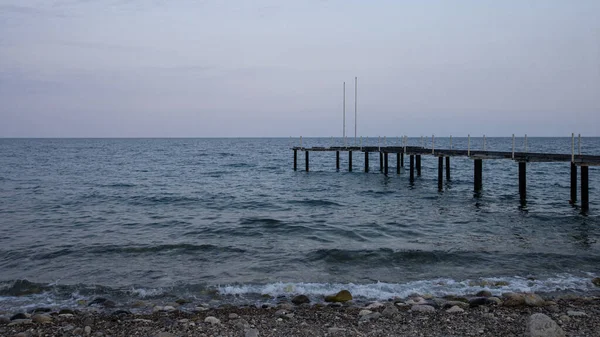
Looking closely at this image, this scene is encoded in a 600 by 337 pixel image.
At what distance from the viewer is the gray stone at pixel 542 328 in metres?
7.07

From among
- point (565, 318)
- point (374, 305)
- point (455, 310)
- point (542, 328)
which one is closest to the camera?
point (542, 328)

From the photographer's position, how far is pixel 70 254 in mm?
14469

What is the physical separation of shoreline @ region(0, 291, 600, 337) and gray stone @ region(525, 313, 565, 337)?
0.02 m

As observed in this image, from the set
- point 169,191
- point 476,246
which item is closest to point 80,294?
point 476,246

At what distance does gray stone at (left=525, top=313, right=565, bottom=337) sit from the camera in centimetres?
707

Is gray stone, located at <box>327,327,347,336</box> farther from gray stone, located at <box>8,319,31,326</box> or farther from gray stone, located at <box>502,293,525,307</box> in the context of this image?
gray stone, located at <box>8,319,31,326</box>

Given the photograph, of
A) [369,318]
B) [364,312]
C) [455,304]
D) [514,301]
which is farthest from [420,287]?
[369,318]

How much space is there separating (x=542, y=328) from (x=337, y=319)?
333cm

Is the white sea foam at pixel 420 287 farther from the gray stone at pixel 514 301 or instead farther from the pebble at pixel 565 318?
the pebble at pixel 565 318

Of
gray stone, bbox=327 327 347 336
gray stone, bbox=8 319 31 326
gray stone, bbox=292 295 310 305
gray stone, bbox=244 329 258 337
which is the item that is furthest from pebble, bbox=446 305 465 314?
gray stone, bbox=8 319 31 326

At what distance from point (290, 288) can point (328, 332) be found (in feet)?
10.2

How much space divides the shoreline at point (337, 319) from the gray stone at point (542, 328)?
22mm

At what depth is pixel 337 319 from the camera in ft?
27.7

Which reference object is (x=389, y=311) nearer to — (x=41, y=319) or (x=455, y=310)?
(x=455, y=310)
